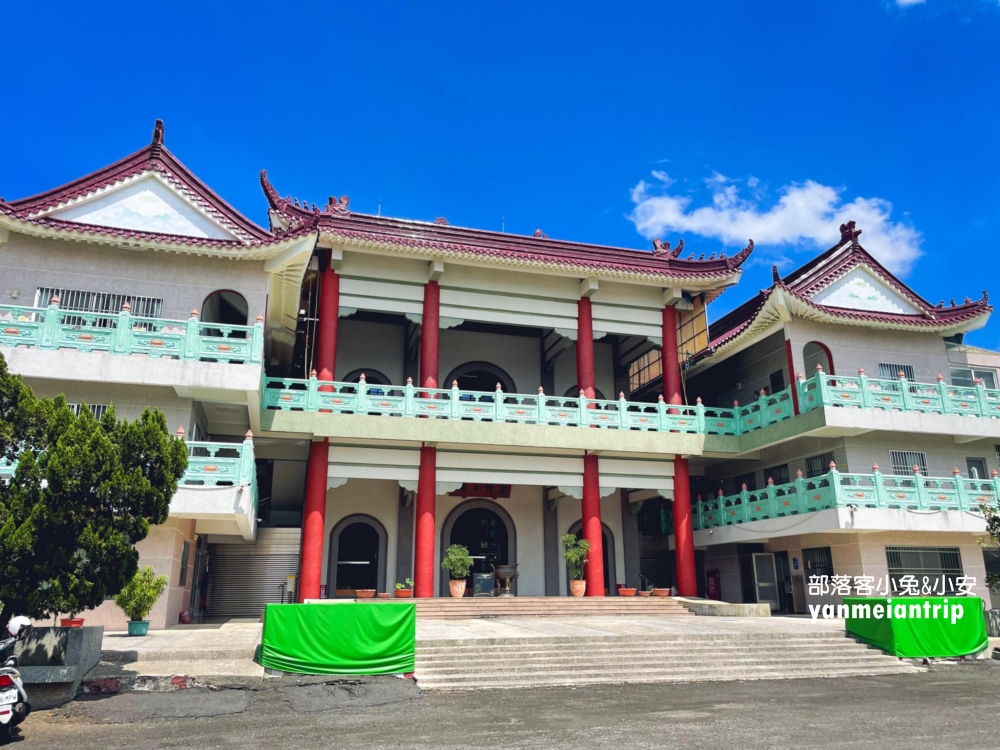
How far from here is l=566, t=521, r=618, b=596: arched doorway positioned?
22516mm

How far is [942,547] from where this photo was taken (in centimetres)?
1903

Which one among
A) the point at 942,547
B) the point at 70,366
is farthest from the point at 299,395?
the point at 942,547

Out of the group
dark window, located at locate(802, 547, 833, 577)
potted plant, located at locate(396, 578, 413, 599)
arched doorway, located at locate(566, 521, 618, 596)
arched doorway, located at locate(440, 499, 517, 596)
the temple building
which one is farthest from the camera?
arched doorway, located at locate(566, 521, 618, 596)

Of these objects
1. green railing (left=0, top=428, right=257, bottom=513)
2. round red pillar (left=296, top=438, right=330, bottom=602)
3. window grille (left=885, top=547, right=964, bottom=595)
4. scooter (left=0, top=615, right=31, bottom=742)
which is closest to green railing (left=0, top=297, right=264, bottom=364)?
green railing (left=0, top=428, right=257, bottom=513)

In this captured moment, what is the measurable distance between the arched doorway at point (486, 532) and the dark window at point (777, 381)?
8.21 m

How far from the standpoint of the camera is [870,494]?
17.9 metres

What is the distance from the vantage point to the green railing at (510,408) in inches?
714

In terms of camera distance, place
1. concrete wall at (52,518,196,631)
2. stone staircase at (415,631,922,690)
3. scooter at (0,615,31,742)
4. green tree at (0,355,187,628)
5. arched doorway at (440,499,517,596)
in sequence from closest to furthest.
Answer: scooter at (0,615,31,742) < green tree at (0,355,187,628) < stone staircase at (415,631,922,690) < concrete wall at (52,518,196,631) < arched doorway at (440,499,517,596)

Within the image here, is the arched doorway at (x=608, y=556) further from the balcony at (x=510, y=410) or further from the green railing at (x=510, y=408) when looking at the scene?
the balcony at (x=510, y=410)

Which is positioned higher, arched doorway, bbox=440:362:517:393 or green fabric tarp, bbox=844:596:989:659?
arched doorway, bbox=440:362:517:393

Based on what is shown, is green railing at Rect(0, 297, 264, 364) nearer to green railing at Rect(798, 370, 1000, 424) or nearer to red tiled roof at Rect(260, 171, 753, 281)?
red tiled roof at Rect(260, 171, 753, 281)

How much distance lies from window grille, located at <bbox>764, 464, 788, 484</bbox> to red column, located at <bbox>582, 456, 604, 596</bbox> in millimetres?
4799

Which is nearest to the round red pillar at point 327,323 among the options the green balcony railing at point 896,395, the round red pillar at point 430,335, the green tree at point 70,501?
the round red pillar at point 430,335

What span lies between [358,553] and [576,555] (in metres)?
6.02
